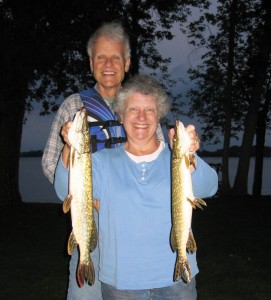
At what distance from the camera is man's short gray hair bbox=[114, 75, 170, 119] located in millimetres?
3467

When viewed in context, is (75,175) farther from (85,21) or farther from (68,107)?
(85,21)

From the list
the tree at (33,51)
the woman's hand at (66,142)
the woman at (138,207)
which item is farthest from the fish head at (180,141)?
the tree at (33,51)

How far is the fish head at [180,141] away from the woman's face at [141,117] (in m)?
0.38

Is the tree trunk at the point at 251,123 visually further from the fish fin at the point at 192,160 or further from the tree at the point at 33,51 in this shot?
the fish fin at the point at 192,160

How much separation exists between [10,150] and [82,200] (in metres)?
11.8

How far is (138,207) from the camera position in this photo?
327 centimetres

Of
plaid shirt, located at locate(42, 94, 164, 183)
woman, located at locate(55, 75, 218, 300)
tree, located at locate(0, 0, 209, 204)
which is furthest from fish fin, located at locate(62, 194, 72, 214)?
tree, located at locate(0, 0, 209, 204)

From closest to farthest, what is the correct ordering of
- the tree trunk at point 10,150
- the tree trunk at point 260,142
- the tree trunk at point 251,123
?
the tree trunk at point 10,150
the tree trunk at point 251,123
the tree trunk at point 260,142

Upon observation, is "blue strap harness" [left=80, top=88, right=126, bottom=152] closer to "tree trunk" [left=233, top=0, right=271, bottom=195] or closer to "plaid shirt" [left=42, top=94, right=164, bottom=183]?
"plaid shirt" [left=42, top=94, right=164, bottom=183]

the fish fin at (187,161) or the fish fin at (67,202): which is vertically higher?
the fish fin at (187,161)

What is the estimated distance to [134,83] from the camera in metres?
3.51

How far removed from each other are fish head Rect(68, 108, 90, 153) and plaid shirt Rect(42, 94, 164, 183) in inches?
31.7

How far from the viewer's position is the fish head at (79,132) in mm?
2953

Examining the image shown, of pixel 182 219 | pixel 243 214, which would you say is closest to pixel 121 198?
pixel 182 219
